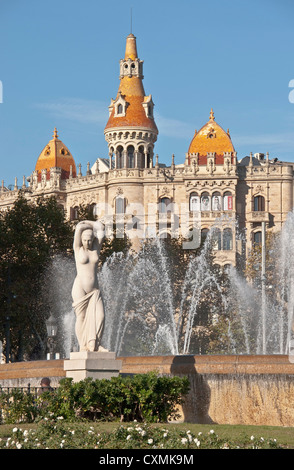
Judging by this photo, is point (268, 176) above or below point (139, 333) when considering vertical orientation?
above

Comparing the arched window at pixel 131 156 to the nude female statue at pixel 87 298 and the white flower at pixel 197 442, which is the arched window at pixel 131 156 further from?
the white flower at pixel 197 442

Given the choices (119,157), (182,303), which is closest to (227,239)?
(119,157)

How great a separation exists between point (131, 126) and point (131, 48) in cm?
897

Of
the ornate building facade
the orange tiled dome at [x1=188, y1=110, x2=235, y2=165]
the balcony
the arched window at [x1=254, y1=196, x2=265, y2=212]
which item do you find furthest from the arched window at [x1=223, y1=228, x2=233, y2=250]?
the orange tiled dome at [x1=188, y1=110, x2=235, y2=165]

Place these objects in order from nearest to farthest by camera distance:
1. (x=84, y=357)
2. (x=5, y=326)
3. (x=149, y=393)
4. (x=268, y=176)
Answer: (x=149, y=393) < (x=84, y=357) < (x=5, y=326) < (x=268, y=176)

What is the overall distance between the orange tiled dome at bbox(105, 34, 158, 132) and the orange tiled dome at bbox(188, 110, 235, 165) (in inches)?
156

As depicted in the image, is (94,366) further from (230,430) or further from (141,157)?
(141,157)

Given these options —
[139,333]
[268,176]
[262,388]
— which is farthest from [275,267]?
[262,388]

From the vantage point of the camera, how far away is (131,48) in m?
95.5

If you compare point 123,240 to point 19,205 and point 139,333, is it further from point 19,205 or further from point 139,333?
point 19,205

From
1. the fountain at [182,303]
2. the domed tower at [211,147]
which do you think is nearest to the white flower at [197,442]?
the fountain at [182,303]

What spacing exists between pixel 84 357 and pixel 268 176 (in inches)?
2820

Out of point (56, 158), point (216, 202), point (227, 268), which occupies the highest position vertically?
point (56, 158)
